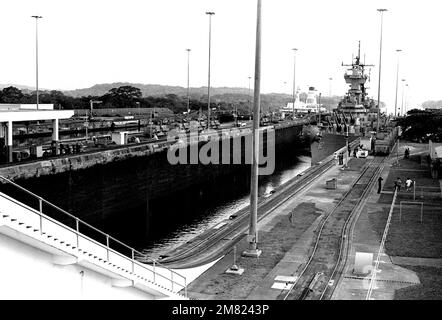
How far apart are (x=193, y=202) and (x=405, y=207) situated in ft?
59.2

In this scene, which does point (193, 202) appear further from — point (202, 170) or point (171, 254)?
point (171, 254)

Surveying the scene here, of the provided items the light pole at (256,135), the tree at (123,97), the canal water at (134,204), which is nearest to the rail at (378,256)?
the light pole at (256,135)

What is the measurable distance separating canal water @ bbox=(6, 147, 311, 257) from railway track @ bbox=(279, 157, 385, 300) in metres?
8.45

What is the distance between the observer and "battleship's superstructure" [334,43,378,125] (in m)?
99.7

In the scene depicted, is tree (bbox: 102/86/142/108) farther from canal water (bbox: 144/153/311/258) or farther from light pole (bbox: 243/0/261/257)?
light pole (bbox: 243/0/261/257)

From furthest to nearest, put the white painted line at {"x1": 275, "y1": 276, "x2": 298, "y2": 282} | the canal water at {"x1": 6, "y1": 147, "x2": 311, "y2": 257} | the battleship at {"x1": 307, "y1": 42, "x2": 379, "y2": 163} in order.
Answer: the battleship at {"x1": 307, "y1": 42, "x2": 379, "y2": 163}
the canal water at {"x1": 6, "y1": 147, "x2": 311, "y2": 257}
the white painted line at {"x1": 275, "y1": 276, "x2": 298, "y2": 282}

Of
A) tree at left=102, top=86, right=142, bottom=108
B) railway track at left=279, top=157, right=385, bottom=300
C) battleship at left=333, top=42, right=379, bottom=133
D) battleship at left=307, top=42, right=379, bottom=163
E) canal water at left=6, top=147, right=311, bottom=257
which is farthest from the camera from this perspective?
tree at left=102, top=86, right=142, bottom=108

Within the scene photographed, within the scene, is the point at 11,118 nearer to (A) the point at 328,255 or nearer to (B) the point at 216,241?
(B) the point at 216,241

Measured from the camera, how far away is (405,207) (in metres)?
30.5

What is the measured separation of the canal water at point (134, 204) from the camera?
32062 millimetres

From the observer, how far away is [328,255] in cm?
2086

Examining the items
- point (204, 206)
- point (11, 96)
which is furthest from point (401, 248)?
point (11, 96)

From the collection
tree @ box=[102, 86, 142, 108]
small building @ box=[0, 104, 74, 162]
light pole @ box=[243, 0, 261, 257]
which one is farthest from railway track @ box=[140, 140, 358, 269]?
tree @ box=[102, 86, 142, 108]
